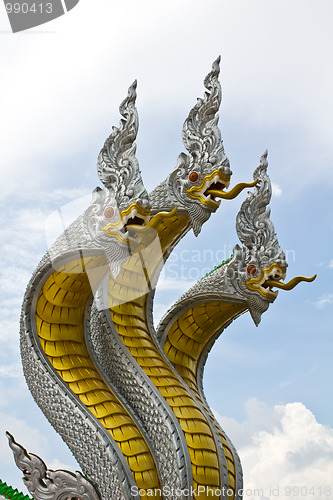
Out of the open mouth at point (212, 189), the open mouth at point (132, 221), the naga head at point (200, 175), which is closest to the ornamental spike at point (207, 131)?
the naga head at point (200, 175)

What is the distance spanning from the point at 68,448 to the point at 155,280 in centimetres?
200

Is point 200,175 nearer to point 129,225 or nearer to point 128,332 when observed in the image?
point 129,225

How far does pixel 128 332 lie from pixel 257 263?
170 cm

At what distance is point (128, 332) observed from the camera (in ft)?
24.4

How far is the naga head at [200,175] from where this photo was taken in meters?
7.07

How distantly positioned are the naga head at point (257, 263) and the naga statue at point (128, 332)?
0.05 feet

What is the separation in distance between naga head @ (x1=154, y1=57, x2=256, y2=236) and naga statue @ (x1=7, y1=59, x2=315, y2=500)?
0.01 metres

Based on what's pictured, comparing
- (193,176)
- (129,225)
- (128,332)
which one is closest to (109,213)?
(129,225)

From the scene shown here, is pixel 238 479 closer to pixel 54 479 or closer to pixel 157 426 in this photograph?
pixel 157 426

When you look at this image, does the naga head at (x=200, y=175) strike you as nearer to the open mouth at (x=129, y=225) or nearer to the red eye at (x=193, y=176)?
the red eye at (x=193, y=176)

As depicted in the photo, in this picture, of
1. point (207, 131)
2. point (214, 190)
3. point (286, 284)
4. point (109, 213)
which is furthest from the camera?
point (286, 284)

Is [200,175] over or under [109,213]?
over

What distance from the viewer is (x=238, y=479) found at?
281 inches

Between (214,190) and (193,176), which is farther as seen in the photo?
(193,176)
